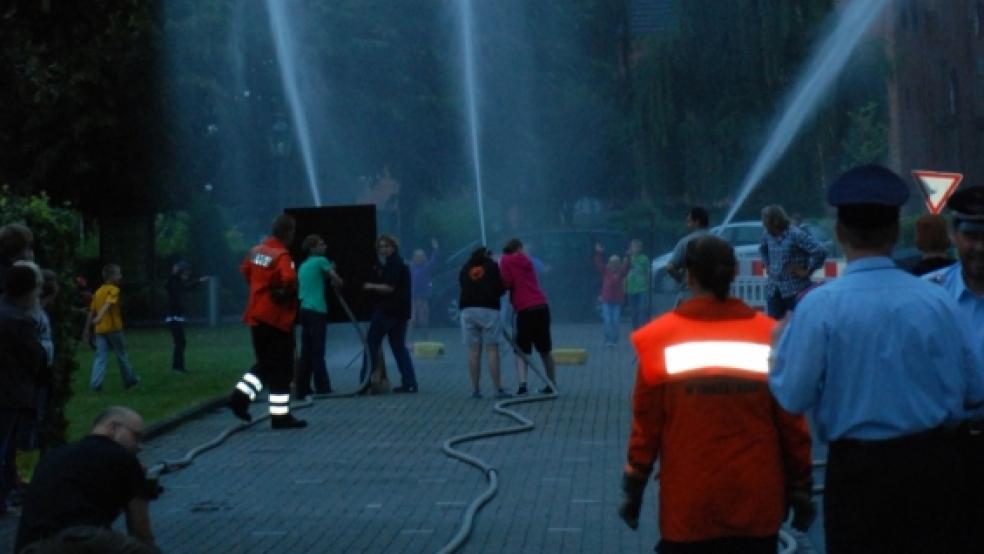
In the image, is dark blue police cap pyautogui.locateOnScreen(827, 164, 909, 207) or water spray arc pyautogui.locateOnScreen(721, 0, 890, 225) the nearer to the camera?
dark blue police cap pyautogui.locateOnScreen(827, 164, 909, 207)

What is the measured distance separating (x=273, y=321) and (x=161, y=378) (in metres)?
7.72

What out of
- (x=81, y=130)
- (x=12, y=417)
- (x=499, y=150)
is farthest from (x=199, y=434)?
(x=499, y=150)

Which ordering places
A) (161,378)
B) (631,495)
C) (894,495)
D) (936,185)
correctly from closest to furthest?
(894,495) → (631,495) → (936,185) → (161,378)

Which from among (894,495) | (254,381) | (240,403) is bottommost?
(240,403)

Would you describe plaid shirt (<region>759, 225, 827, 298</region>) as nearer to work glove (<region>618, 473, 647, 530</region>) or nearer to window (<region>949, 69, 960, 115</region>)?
work glove (<region>618, 473, 647, 530</region>)

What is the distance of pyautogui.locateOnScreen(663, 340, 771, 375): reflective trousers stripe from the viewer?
6.11 metres

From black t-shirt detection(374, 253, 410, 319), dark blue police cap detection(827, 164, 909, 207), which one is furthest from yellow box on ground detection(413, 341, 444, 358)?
dark blue police cap detection(827, 164, 909, 207)

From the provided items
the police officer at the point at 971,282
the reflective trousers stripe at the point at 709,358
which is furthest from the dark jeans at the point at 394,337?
the reflective trousers stripe at the point at 709,358

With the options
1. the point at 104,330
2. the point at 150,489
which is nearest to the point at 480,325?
the point at 104,330

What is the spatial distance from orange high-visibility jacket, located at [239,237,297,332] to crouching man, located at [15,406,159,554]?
988 centimetres

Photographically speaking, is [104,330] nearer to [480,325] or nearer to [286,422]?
[480,325]

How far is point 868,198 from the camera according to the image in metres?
5.63

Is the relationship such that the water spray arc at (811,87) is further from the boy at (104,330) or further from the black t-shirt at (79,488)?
the black t-shirt at (79,488)

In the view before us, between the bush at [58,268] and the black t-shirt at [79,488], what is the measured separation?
653 cm
